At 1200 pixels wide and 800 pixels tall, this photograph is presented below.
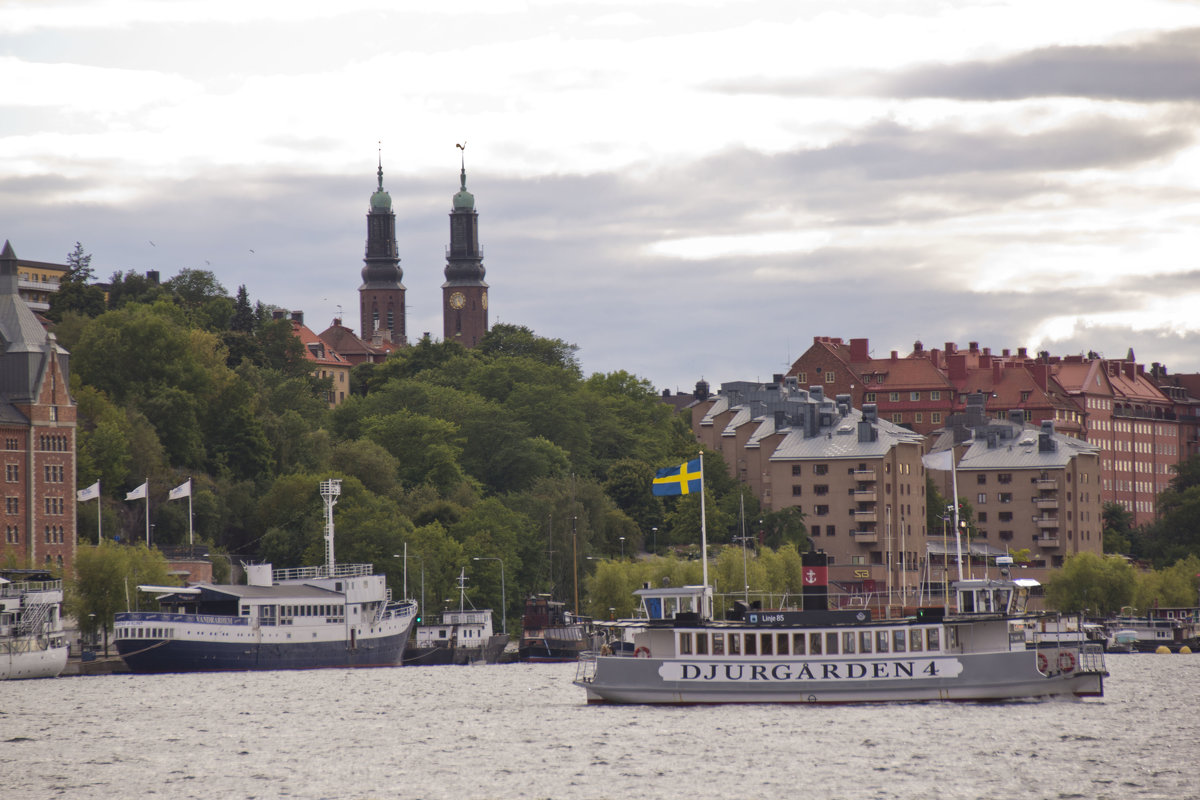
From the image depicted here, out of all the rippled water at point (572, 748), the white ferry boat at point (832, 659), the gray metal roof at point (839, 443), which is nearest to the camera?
the rippled water at point (572, 748)

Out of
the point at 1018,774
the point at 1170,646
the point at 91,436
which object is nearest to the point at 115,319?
the point at 91,436

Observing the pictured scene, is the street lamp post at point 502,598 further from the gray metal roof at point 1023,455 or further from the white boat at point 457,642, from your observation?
the gray metal roof at point 1023,455

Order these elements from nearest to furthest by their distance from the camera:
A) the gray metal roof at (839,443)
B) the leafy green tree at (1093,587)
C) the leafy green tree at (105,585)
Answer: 1. the leafy green tree at (105,585)
2. the leafy green tree at (1093,587)
3. the gray metal roof at (839,443)

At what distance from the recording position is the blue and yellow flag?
81188 mm

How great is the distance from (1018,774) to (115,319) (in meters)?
102

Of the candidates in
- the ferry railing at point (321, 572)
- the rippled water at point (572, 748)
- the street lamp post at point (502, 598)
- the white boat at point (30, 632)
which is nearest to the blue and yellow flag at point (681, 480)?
the rippled water at point (572, 748)

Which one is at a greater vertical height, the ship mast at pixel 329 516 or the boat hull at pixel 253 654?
the ship mast at pixel 329 516

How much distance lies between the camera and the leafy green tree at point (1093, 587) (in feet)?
549

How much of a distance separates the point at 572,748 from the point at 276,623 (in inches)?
2188

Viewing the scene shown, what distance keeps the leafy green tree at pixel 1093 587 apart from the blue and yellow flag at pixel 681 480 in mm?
91028

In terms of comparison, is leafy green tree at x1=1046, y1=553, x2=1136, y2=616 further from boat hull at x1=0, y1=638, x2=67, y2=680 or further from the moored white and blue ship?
boat hull at x1=0, y1=638, x2=67, y2=680

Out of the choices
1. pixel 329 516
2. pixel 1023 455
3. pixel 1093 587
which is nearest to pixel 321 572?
pixel 329 516

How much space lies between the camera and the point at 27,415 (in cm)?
13062

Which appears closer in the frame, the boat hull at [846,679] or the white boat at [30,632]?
the boat hull at [846,679]
